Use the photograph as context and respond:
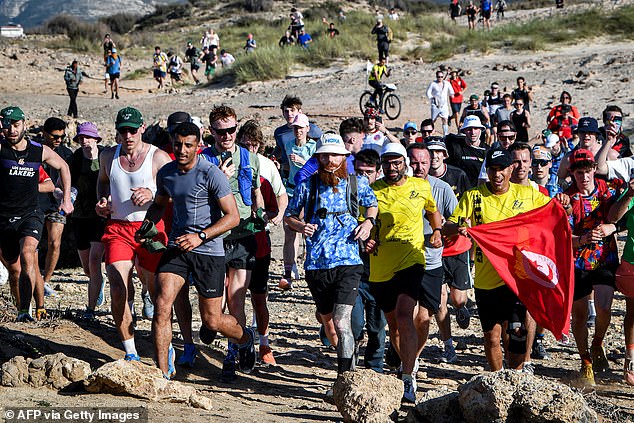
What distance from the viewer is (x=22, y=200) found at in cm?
842

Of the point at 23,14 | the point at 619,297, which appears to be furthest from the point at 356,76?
the point at 23,14

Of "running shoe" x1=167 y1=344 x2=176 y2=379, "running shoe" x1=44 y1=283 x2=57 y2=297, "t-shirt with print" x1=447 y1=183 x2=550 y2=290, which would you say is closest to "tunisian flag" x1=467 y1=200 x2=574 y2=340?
"t-shirt with print" x1=447 y1=183 x2=550 y2=290

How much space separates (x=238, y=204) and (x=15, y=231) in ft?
7.25

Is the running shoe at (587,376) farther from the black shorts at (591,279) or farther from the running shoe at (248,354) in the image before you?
the running shoe at (248,354)

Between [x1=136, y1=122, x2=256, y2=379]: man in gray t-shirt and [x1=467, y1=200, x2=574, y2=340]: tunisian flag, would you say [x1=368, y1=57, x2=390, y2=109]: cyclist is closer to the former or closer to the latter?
[x1=467, y1=200, x2=574, y2=340]: tunisian flag

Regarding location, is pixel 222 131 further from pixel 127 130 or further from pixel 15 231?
pixel 15 231

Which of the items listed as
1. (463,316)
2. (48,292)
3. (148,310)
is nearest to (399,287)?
(463,316)

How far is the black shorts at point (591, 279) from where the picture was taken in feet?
25.8

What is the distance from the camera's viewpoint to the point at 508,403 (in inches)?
222

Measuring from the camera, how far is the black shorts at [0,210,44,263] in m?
8.41

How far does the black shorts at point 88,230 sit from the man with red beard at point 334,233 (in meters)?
3.11

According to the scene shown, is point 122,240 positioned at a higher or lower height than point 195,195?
lower

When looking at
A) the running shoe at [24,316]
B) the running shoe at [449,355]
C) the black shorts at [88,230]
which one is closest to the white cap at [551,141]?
the running shoe at [449,355]

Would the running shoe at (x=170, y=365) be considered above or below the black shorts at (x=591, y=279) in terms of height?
below
